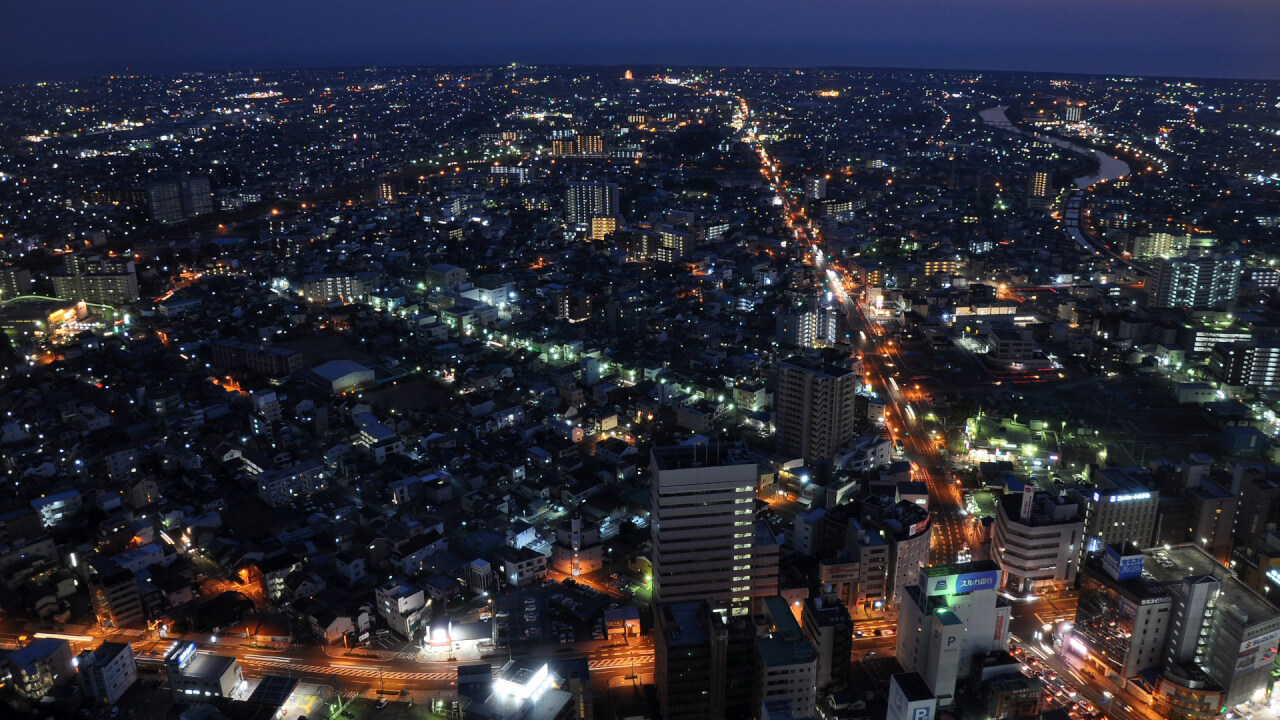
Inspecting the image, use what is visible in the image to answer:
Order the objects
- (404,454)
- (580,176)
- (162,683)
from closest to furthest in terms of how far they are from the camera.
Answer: (162,683) < (404,454) < (580,176)

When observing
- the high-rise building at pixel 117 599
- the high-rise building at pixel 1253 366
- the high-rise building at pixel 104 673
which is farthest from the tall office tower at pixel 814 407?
the high-rise building at pixel 104 673

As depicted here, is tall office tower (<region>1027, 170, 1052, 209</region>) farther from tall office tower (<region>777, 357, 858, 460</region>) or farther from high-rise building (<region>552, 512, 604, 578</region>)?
high-rise building (<region>552, 512, 604, 578</region>)

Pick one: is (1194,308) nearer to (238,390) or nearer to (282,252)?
(238,390)

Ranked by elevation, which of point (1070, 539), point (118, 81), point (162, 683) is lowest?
point (162, 683)

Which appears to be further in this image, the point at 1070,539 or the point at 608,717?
the point at 1070,539

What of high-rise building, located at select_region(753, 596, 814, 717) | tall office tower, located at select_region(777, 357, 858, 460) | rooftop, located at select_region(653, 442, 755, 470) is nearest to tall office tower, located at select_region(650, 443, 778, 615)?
rooftop, located at select_region(653, 442, 755, 470)

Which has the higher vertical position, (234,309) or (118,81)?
(118,81)

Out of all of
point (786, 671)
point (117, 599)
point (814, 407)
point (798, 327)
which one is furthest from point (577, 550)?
point (798, 327)

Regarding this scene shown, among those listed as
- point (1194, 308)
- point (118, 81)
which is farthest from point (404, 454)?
point (118, 81)
